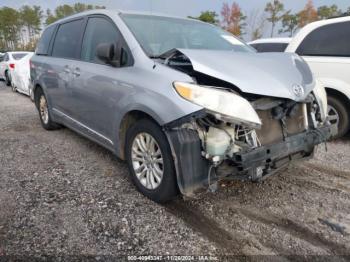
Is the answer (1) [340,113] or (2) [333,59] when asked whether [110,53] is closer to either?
(2) [333,59]

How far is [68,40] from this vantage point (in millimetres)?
4273

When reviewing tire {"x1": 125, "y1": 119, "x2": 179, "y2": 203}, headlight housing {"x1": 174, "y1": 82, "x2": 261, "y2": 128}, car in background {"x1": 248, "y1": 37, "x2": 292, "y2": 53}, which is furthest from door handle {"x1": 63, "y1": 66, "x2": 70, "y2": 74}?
car in background {"x1": 248, "y1": 37, "x2": 292, "y2": 53}

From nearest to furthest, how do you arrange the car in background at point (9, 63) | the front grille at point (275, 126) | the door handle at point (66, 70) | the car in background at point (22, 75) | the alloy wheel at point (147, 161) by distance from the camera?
the front grille at point (275, 126), the alloy wheel at point (147, 161), the door handle at point (66, 70), the car in background at point (22, 75), the car in background at point (9, 63)

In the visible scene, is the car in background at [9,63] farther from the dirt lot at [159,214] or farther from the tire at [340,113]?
the tire at [340,113]

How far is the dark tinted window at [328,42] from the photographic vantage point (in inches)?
179

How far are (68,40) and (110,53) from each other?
179 centimetres

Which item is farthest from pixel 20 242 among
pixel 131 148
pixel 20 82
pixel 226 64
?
pixel 20 82

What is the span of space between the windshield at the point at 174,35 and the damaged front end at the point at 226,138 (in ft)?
2.94

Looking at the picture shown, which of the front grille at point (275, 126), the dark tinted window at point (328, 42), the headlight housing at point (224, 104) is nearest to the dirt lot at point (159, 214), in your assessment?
the front grille at point (275, 126)

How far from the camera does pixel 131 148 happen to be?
2945mm

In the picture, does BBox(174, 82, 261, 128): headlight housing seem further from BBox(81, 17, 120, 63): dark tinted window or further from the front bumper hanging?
BBox(81, 17, 120, 63): dark tinted window

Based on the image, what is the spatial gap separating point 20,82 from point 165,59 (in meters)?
8.45

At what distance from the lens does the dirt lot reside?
87.8 inches

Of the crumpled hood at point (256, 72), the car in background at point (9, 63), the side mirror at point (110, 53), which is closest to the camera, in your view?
the crumpled hood at point (256, 72)
